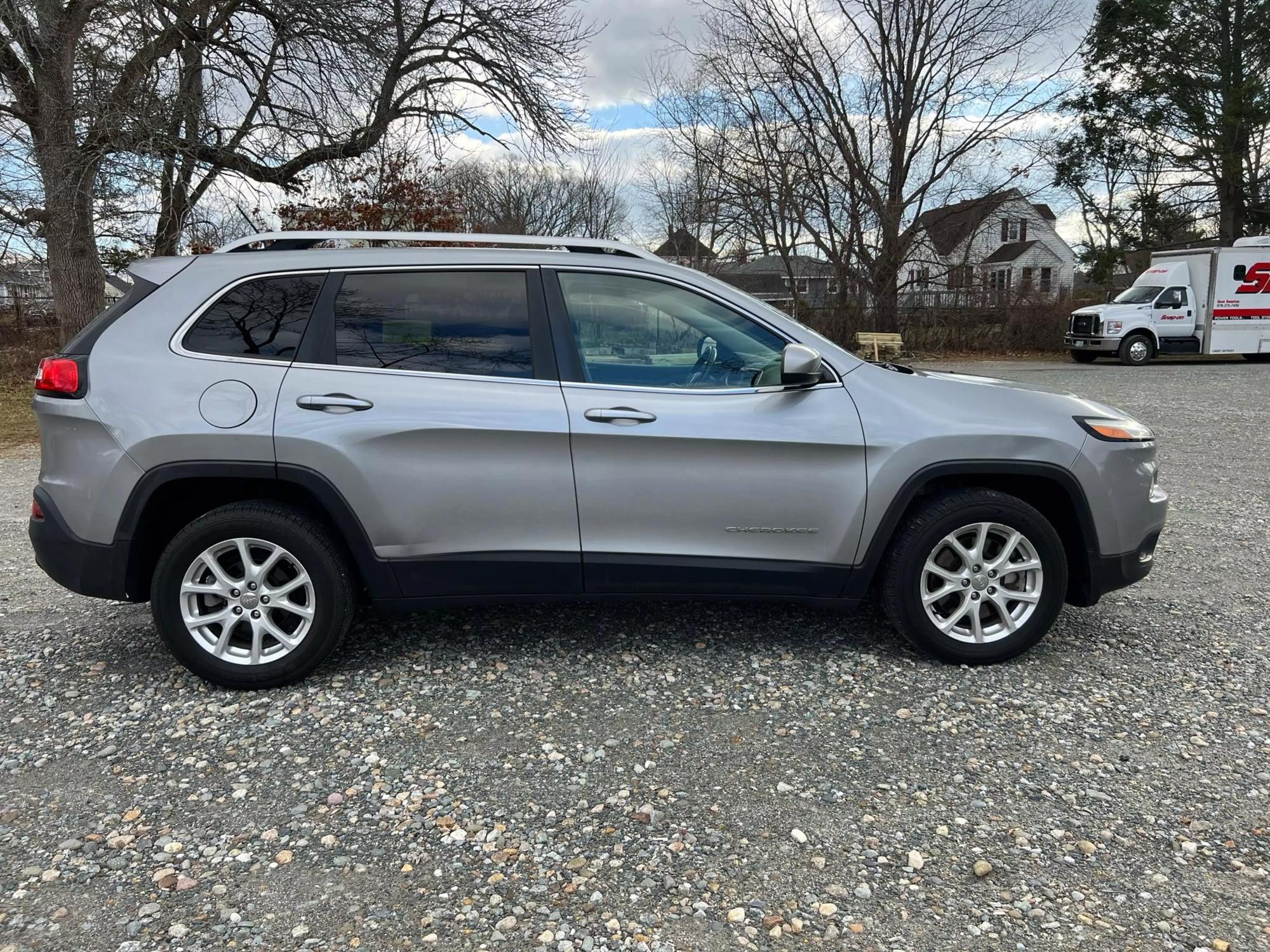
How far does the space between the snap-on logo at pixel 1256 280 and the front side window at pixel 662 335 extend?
24.6 meters

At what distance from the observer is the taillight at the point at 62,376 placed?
340 centimetres

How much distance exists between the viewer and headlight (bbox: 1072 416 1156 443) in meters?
3.68

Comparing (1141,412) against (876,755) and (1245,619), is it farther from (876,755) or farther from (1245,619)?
(876,755)

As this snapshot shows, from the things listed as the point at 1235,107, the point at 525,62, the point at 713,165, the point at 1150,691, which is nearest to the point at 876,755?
the point at 1150,691

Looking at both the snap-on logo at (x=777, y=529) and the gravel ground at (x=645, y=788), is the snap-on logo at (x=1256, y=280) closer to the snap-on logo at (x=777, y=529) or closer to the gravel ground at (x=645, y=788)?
the gravel ground at (x=645, y=788)

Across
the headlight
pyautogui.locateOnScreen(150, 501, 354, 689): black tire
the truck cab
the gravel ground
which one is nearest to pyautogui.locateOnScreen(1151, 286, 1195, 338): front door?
the truck cab

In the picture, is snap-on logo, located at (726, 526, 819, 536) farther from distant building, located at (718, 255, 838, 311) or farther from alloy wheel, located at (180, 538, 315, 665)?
distant building, located at (718, 255, 838, 311)

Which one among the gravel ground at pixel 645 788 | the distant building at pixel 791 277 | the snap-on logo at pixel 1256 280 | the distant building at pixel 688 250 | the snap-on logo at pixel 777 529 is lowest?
the gravel ground at pixel 645 788

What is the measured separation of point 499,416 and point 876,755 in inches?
73.9

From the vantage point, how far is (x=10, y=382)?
1582 cm

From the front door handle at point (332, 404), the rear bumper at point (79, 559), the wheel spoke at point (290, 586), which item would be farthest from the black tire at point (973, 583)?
the rear bumper at point (79, 559)

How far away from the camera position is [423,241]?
3830 mm

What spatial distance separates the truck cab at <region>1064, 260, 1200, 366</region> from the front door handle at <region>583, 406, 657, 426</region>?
2314cm

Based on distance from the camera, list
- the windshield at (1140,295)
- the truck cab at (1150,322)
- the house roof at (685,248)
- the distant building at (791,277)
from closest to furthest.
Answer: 1. the truck cab at (1150,322)
2. the windshield at (1140,295)
3. the distant building at (791,277)
4. the house roof at (685,248)
